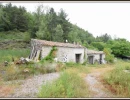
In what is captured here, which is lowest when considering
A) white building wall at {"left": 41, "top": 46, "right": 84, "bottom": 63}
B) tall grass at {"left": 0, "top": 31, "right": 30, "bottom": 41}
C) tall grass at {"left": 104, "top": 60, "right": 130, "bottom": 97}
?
tall grass at {"left": 104, "top": 60, "right": 130, "bottom": 97}

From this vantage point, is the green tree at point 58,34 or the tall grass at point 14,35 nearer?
the green tree at point 58,34

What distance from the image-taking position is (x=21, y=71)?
7.79 metres

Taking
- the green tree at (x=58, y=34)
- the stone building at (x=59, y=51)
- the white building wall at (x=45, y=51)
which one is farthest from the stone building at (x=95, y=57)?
the white building wall at (x=45, y=51)

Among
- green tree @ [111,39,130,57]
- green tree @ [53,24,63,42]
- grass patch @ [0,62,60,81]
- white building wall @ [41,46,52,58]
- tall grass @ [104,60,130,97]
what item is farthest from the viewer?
green tree @ [111,39,130,57]

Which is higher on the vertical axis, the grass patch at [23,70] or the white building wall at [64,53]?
the white building wall at [64,53]

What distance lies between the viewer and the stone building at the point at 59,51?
35.8 feet

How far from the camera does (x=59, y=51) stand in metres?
11.8

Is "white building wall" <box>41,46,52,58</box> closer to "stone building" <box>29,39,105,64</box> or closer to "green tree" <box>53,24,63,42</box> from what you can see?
"stone building" <box>29,39,105,64</box>

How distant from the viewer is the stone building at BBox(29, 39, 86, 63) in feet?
35.8

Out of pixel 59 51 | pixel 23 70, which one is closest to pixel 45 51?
pixel 59 51

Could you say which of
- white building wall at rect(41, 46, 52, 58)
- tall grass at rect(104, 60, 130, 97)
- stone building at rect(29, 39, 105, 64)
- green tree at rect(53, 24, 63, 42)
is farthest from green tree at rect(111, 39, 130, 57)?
tall grass at rect(104, 60, 130, 97)

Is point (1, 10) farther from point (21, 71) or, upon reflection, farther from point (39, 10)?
point (21, 71)

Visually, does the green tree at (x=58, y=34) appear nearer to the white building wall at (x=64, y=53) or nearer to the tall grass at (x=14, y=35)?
the tall grass at (x=14, y=35)

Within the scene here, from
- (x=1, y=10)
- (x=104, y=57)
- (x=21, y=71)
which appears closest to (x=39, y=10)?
(x=1, y=10)
